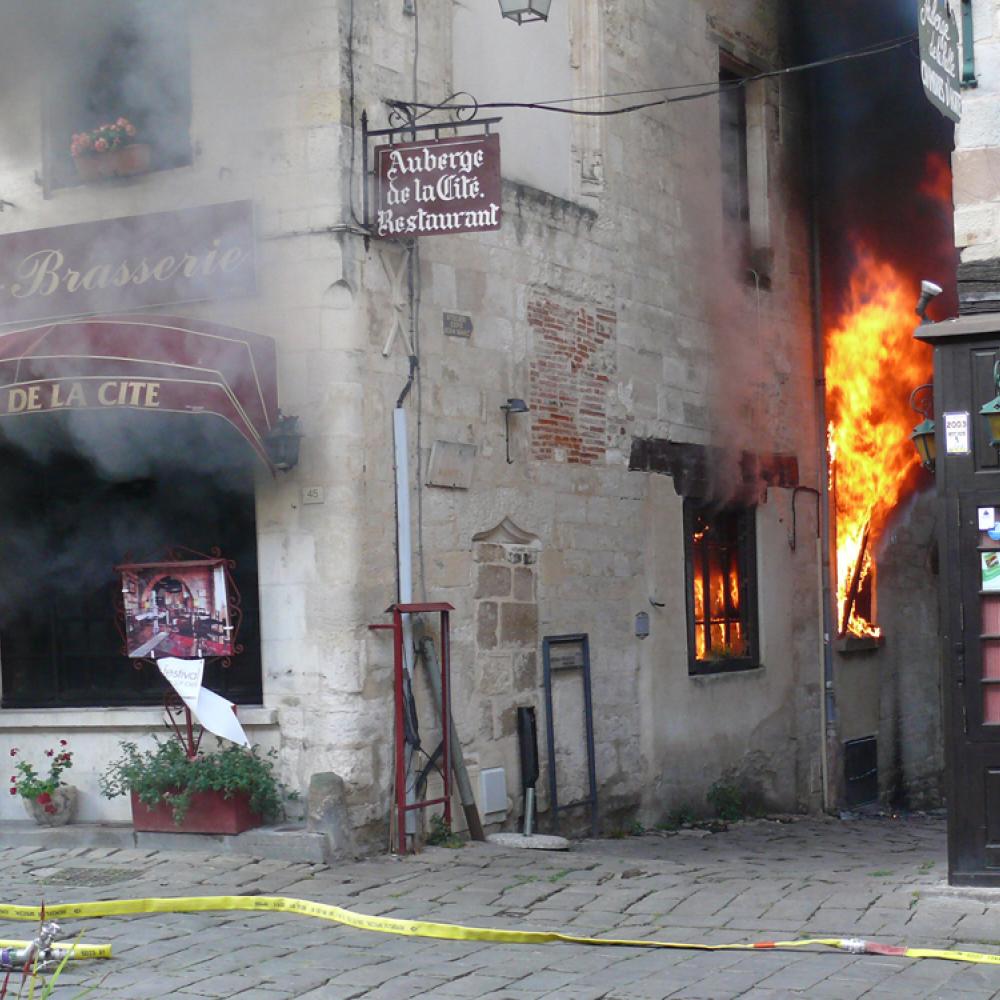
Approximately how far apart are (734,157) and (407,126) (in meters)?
5.02

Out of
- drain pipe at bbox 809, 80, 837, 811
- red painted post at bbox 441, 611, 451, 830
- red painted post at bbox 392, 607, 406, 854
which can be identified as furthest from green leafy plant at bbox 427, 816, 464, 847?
drain pipe at bbox 809, 80, 837, 811

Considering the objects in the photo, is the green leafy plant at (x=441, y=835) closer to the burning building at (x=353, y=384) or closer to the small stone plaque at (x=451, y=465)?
the burning building at (x=353, y=384)

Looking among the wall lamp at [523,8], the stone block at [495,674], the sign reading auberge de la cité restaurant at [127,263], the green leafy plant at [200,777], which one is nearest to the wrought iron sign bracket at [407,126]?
the wall lamp at [523,8]

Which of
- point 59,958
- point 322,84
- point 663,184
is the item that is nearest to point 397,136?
point 322,84

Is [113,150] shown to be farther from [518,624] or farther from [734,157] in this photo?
[734,157]

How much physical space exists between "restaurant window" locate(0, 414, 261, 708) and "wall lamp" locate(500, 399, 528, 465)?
1.76 meters

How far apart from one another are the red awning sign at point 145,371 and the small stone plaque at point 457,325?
1325 millimetres

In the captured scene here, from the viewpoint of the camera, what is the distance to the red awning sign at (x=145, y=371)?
820 centimetres

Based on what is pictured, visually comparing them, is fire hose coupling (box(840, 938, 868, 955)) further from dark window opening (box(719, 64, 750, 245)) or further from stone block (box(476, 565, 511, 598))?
dark window opening (box(719, 64, 750, 245))

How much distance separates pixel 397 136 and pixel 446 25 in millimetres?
950

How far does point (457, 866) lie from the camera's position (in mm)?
8445

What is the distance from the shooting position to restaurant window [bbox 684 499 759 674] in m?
12.1

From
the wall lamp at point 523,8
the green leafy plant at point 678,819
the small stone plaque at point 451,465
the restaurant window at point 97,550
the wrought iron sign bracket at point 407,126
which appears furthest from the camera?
the green leafy plant at point 678,819

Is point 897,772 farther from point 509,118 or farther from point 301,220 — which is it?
point 301,220
